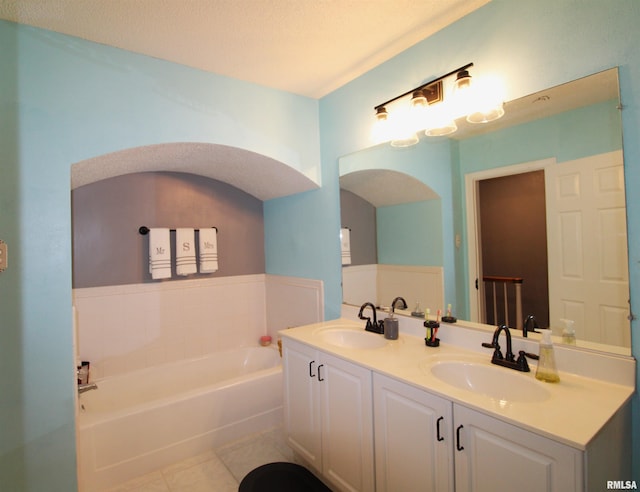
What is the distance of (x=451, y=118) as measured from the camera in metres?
1.85

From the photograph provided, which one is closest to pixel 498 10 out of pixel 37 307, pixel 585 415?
pixel 585 415

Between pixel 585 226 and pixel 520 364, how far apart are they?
65 centimetres

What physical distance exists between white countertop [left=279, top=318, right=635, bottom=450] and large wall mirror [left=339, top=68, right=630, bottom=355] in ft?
0.61

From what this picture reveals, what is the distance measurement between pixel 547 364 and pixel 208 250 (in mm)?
2652

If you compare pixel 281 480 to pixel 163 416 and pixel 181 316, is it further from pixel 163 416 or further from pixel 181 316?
pixel 181 316

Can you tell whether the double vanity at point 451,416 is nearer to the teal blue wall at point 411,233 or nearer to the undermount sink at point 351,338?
the undermount sink at point 351,338

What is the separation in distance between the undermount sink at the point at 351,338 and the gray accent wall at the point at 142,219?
1.51 meters

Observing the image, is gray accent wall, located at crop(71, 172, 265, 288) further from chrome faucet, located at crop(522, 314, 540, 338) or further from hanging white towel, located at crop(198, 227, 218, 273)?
chrome faucet, located at crop(522, 314, 540, 338)

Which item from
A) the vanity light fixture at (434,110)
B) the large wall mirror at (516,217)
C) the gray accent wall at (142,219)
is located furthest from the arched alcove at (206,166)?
the vanity light fixture at (434,110)

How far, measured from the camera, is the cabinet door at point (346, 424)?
63.1 inches

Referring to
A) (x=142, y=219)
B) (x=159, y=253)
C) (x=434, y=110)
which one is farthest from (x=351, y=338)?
(x=142, y=219)

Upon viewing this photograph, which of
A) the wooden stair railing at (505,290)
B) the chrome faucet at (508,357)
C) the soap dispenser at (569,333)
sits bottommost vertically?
the chrome faucet at (508,357)

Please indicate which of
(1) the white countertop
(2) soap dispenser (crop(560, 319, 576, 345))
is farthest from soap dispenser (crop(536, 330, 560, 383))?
(2) soap dispenser (crop(560, 319, 576, 345))

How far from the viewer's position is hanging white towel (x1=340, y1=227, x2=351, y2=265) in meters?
2.54
